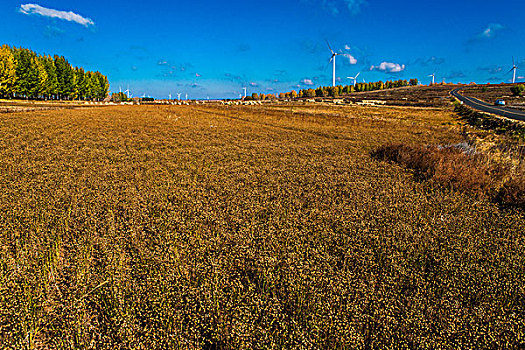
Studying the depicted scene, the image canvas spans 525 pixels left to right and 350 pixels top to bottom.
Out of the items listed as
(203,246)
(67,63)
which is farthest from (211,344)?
(67,63)

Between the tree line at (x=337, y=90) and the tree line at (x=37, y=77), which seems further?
the tree line at (x=337, y=90)

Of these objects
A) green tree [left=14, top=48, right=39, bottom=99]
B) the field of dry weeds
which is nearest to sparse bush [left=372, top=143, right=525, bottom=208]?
the field of dry weeds

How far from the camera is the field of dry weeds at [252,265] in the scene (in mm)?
3225

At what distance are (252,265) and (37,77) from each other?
335 feet

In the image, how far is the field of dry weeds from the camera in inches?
127

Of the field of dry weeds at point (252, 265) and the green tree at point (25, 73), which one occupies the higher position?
the green tree at point (25, 73)

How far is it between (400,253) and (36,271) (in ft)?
20.9

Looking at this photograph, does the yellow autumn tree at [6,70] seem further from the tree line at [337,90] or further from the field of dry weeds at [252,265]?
the tree line at [337,90]

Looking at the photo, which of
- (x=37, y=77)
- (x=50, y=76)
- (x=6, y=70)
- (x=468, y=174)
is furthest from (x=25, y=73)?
(x=468, y=174)

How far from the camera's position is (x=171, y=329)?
10.6ft

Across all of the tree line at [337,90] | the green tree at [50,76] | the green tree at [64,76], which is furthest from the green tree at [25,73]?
the tree line at [337,90]

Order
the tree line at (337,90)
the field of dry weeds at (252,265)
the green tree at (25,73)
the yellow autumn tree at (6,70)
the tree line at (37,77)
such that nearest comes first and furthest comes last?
the field of dry weeds at (252,265), the yellow autumn tree at (6,70), the tree line at (37,77), the green tree at (25,73), the tree line at (337,90)

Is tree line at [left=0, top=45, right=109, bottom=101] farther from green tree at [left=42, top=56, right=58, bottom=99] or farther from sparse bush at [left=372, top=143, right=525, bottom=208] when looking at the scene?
sparse bush at [left=372, top=143, right=525, bottom=208]

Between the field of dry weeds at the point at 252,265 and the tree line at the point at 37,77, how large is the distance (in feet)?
281
